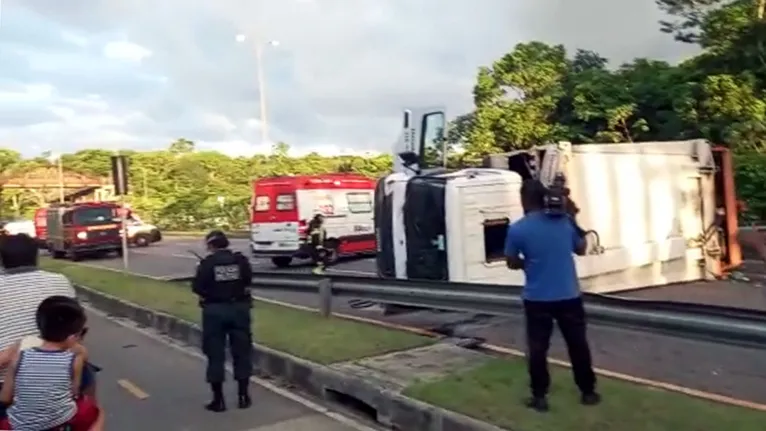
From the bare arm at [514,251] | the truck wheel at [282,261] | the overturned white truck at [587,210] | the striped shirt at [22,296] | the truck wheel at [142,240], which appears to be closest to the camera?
the striped shirt at [22,296]

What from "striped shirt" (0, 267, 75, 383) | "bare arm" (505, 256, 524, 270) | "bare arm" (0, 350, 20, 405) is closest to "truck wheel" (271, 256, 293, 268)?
"bare arm" (505, 256, 524, 270)

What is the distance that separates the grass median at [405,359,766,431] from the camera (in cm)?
593

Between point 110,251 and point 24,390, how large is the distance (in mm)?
31958

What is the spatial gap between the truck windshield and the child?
30672 millimetres

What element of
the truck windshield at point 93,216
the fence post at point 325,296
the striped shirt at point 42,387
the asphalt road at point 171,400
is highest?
the truck windshield at point 93,216

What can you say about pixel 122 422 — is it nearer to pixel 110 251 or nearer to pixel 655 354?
pixel 655 354

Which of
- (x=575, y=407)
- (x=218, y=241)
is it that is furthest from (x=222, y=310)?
(x=575, y=407)

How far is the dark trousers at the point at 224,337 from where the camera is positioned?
8.02m

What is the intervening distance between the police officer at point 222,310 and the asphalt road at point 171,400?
0.99ft

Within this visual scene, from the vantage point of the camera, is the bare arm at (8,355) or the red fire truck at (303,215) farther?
the red fire truck at (303,215)

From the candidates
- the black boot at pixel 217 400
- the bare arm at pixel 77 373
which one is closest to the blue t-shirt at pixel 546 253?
the black boot at pixel 217 400

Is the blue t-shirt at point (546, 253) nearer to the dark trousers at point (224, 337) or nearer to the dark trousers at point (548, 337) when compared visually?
the dark trousers at point (548, 337)

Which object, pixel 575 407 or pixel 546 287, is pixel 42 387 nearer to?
pixel 546 287

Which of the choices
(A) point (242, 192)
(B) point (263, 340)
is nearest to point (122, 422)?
(B) point (263, 340)
